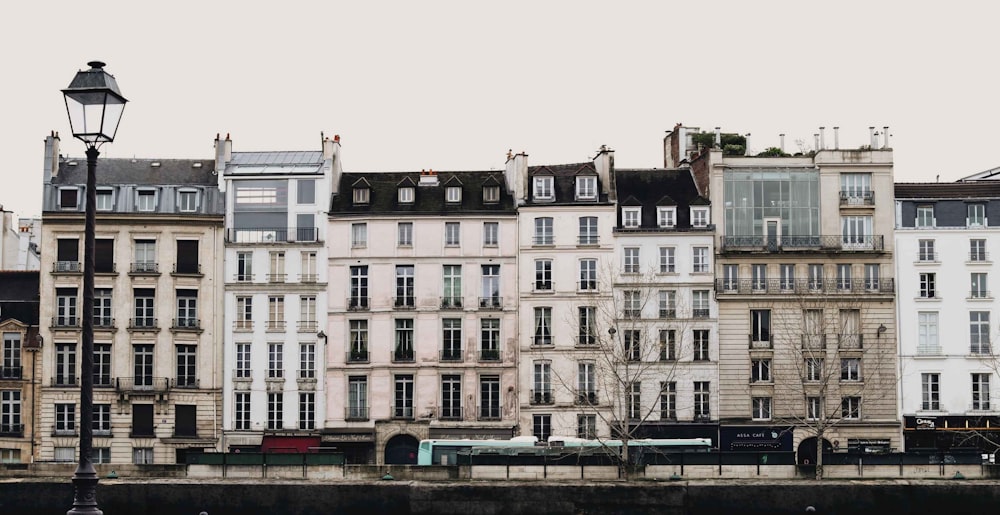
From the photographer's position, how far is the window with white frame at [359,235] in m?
56.1

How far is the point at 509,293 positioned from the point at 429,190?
18.4 feet

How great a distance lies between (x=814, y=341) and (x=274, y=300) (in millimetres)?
21599

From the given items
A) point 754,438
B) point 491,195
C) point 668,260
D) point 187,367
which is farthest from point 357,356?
point 754,438

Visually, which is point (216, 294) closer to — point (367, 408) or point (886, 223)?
point (367, 408)

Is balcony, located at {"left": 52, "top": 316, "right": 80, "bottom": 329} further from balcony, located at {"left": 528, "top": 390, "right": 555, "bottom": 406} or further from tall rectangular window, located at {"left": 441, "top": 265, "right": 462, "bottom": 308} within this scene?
balcony, located at {"left": 528, "top": 390, "right": 555, "bottom": 406}

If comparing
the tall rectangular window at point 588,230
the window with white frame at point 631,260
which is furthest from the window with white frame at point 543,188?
the window with white frame at point 631,260

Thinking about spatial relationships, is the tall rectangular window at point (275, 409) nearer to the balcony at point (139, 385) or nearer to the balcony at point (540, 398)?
the balcony at point (139, 385)

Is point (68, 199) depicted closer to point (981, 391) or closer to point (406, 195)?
point (406, 195)

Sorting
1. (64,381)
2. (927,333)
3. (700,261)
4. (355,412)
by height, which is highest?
(700,261)

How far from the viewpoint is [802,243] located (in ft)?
183

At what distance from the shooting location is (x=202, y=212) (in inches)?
2210

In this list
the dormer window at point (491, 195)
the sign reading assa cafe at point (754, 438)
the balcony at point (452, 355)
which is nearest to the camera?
the sign reading assa cafe at point (754, 438)

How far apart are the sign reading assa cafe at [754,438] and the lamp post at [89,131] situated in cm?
4222

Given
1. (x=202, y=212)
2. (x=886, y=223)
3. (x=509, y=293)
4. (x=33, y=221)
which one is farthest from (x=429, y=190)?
(x=33, y=221)
